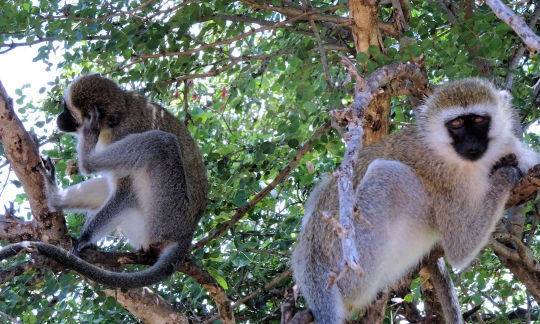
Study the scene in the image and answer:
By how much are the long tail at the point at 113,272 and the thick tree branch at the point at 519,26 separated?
303 centimetres

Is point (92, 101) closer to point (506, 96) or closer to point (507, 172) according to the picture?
point (506, 96)

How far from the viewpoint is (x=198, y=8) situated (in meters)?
4.88

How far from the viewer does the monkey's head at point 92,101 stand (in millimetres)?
6051

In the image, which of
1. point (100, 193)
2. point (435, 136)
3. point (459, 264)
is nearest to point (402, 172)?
point (435, 136)

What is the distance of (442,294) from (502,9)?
246cm

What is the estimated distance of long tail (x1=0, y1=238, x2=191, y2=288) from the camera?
13.8ft

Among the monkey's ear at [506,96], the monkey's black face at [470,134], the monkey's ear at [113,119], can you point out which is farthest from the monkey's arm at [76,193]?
the monkey's ear at [506,96]

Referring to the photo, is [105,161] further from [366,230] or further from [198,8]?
[366,230]

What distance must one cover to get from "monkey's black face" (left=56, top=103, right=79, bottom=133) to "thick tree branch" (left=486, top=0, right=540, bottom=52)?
4.15m

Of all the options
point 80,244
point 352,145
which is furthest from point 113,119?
point 352,145

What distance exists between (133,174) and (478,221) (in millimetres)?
2900

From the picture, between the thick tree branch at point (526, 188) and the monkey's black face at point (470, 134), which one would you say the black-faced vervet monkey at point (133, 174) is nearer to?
the monkey's black face at point (470, 134)

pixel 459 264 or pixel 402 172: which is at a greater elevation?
pixel 402 172

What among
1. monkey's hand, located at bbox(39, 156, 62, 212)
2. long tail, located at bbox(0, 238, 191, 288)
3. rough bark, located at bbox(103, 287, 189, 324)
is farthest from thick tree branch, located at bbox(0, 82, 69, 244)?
rough bark, located at bbox(103, 287, 189, 324)
